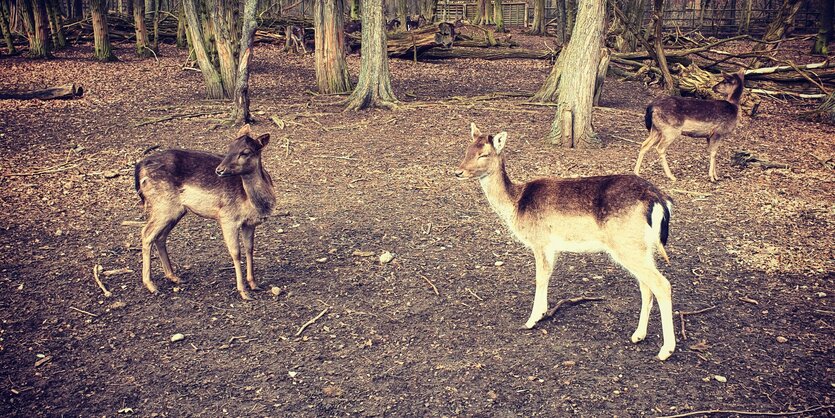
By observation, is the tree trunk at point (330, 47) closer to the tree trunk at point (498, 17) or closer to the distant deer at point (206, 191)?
the distant deer at point (206, 191)

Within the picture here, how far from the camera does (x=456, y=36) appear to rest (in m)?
24.4

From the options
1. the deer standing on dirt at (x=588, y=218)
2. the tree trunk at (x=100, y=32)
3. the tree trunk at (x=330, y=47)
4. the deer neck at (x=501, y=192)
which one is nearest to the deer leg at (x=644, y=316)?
the deer standing on dirt at (x=588, y=218)

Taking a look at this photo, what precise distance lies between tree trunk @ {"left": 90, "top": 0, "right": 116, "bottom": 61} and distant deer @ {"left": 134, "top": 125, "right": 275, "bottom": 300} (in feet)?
54.0

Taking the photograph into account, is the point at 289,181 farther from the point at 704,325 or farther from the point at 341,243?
the point at 704,325

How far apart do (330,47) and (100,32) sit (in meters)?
9.72

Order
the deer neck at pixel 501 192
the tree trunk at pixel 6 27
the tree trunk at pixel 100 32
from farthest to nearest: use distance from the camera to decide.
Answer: the tree trunk at pixel 6 27, the tree trunk at pixel 100 32, the deer neck at pixel 501 192

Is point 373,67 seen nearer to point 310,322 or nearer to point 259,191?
point 259,191

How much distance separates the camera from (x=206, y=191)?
555 cm

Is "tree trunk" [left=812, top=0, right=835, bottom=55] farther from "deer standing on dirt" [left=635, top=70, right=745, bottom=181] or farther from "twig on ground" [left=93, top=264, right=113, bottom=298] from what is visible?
"twig on ground" [left=93, top=264, right=113, bottom=298]

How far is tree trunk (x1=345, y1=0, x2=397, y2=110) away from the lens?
12.7 meters

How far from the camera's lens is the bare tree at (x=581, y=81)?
1029 cm

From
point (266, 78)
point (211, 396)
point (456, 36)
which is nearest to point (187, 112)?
point (266, 78)

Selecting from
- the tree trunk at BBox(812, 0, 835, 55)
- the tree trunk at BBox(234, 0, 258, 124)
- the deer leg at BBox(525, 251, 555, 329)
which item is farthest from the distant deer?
the tree trunk at BBox(812, 0, 835, 55)

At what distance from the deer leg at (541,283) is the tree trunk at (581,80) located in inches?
232
